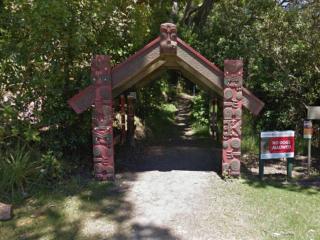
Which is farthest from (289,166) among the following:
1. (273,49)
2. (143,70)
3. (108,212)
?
(108,212)

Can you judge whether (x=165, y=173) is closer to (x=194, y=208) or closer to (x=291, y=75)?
(x=194, y=208)

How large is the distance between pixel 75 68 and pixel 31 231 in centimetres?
373

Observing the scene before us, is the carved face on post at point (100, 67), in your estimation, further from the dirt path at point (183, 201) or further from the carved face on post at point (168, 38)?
the dirt path at point (183, 201)

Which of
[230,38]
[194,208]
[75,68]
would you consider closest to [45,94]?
[75,68]

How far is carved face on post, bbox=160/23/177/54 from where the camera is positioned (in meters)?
6.62

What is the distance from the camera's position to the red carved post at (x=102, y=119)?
6812mm

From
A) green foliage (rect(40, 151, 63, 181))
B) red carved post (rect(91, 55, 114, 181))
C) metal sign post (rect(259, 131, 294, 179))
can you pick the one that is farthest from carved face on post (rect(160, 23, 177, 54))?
green foliage (rect(40, 151, 63, 181))

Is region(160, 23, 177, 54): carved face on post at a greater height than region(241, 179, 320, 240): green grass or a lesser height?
greater

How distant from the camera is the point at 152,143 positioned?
11477 mm

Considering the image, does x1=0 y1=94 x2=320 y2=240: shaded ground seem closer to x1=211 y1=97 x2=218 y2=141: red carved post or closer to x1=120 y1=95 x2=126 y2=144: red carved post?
x1=120 y1=95 x2=126 y2=144: red carved post

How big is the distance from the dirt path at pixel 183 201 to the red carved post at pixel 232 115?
1.38 ft

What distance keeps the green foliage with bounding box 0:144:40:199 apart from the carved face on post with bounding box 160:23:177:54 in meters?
3.22

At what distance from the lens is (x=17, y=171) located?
6.51 metres

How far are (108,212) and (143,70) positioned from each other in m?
2.79
